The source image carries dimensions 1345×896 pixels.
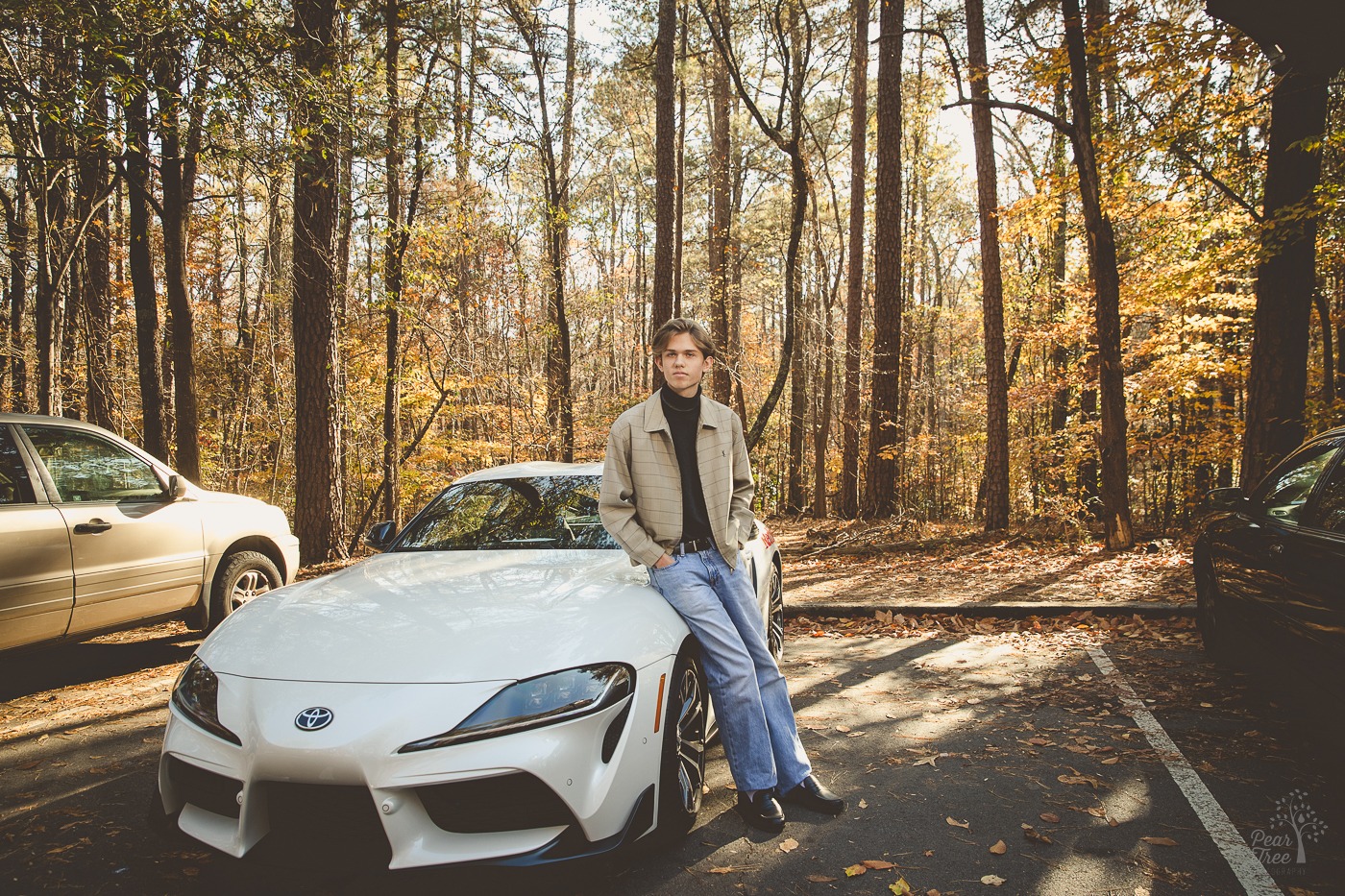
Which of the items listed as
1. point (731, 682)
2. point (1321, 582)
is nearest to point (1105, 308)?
point (1321, 582)

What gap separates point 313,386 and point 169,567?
16.1 ft

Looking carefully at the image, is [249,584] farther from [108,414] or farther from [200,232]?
[200,232]

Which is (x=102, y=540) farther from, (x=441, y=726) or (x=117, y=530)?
(x=441, y=726)

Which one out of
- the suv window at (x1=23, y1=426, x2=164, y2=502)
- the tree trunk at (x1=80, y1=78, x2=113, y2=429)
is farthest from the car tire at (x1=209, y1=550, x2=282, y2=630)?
the tree trunk at (x1=80, y1=78, x2=113, y2=429)

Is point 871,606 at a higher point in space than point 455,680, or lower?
lower

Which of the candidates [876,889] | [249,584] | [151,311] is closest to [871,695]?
[876,889]

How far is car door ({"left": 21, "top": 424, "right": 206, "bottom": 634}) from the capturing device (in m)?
4.79

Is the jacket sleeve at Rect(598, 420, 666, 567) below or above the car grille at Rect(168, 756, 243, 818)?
above

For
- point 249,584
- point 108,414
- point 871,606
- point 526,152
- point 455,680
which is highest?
point 526,152

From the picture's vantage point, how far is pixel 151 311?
29.9ft

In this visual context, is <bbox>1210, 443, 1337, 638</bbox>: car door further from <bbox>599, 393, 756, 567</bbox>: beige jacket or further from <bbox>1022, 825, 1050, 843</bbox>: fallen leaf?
<bbox>599, 393, 756, 567</bbox>: beige jacket

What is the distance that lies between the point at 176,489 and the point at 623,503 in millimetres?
4188

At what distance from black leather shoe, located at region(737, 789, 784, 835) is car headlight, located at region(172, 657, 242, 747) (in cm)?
192

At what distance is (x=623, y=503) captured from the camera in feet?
10.4
